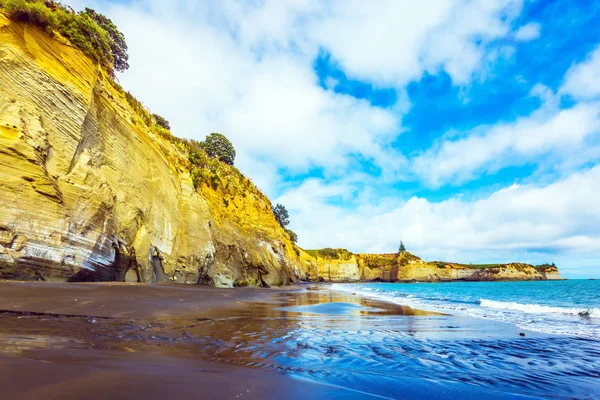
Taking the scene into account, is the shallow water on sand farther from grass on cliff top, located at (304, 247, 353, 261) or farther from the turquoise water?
grass on cliff top, located at (304, 247, 353, 261)

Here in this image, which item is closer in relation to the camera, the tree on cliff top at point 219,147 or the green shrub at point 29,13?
the green shrub at point 29,13

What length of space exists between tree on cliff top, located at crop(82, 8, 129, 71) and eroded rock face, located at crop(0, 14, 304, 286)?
18397 millimetres

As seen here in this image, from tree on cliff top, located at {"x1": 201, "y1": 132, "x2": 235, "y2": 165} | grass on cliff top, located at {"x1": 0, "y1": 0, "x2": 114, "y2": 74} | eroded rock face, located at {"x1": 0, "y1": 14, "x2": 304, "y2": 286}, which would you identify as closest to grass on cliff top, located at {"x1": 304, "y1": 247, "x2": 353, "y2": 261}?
tree on cliff top, located at {"x1": 201, "y1": 132, "x2": 235, "y2": 165}

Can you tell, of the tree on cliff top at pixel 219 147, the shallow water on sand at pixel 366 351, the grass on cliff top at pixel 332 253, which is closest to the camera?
the shallow water on sand at pixel 366 351

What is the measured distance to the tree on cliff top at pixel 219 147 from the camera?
172 feet

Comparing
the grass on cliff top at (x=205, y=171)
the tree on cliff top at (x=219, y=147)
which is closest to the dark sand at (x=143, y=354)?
the grass on cliff top at (x=205, y=171)

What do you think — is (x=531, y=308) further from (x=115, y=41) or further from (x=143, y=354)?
(x=115, y=41)

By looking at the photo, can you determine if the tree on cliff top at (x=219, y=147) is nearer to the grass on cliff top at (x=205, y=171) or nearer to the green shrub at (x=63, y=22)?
the grass on cliff top at (x=205, y=171)

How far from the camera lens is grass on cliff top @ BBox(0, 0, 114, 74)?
11205 millimetres

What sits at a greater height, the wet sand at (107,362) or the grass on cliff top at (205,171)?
the grass on cliff top at (205,171)

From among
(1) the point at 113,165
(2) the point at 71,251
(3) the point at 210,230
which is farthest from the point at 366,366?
(3) the point at 210,230

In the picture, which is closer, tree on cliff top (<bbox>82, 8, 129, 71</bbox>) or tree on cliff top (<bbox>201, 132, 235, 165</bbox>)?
A: tree on cliff top (<bbox>82, 8, 129, 71</bbox>)

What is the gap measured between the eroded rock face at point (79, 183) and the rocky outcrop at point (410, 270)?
84436 mm

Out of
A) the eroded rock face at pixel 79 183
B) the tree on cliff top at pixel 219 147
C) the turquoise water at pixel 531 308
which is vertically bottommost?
the turquoise water at pixel 531 308
